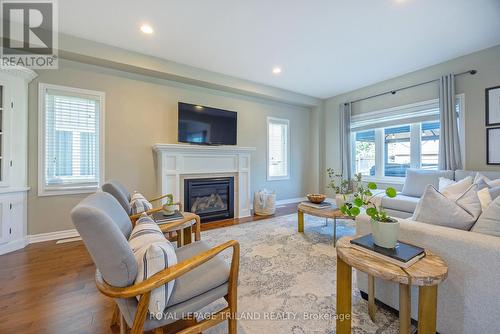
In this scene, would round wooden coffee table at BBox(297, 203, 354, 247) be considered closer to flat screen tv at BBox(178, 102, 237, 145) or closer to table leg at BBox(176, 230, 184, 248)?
table leg at BBox(176, 230, 184, 248)

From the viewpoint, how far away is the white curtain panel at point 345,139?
4.92 m

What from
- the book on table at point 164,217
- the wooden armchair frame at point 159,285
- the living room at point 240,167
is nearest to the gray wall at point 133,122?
the living room at point 240,167

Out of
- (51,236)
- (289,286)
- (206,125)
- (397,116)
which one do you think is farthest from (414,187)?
(51,236)

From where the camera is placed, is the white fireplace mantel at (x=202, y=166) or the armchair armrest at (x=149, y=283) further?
the white fireplace mantel at (x=202, y=166)

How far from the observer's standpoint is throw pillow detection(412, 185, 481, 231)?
131cm

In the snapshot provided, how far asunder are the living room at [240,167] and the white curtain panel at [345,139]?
7 centimetres

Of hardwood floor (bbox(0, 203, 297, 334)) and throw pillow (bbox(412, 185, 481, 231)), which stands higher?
throw pillow (bbox(412, 185, 481, 231))

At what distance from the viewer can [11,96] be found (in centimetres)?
256

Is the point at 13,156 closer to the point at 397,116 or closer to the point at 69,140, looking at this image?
the point at 69,140

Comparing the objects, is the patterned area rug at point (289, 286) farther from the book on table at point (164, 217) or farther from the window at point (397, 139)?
the window at point (397, 139)

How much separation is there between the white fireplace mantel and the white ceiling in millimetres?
1476

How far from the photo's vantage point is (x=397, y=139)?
4.31 metres

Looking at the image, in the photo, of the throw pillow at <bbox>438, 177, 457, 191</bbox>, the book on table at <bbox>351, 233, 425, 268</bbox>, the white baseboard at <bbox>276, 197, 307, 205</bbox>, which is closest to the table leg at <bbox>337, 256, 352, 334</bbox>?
the book on table at <bbox>351, 233, 425, 268</bbox>

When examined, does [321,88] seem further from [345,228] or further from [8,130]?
[8,130]
